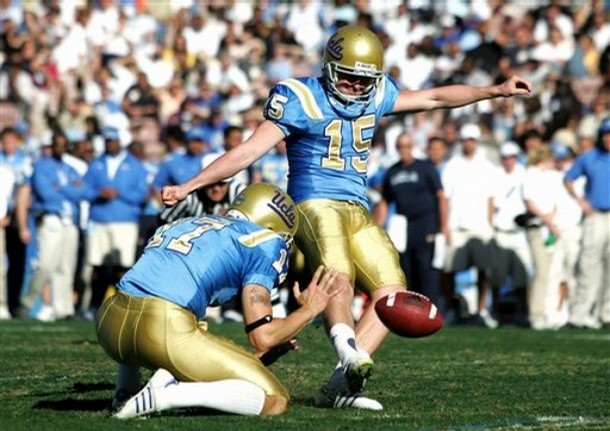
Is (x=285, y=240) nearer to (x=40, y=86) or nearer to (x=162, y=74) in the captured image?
(x=40, y=86)

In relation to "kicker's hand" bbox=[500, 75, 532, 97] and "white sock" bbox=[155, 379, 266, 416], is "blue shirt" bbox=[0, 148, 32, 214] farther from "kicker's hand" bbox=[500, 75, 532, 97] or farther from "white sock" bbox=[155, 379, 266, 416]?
"white sock" bbox=[155, 379, 266, 416]

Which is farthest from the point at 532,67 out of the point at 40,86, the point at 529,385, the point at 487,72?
the point at 529,385

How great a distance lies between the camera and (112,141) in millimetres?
14945

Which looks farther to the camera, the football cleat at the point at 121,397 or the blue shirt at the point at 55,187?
the blue shirt at the point at 55,187

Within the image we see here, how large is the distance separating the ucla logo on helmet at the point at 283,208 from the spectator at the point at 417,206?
7.39 m

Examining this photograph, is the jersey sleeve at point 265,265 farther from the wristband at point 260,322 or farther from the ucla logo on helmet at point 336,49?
the ucla logo on helmet at point 336,49

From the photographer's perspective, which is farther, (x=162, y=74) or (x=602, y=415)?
(x=162, y=74)

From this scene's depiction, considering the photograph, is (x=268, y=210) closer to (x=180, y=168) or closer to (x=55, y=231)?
(x=180, y=168)

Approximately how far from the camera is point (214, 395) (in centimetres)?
628

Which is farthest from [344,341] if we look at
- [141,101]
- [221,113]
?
[141,101]

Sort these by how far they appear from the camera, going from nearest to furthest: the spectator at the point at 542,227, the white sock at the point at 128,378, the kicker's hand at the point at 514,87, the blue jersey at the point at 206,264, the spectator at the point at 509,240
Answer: the blue jersey at the point at 206,264 < the white sock at the point at 128,378 < the kicker's hand at the point at 514,87 < the spectator at the point at 542,227 < the spectator at the point at 509,240

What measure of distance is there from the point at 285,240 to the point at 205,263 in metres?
0.45

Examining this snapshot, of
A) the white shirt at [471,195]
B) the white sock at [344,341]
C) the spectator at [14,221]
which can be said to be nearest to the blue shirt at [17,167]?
the spectator at [14,221]

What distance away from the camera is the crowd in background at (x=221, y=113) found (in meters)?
14.7
